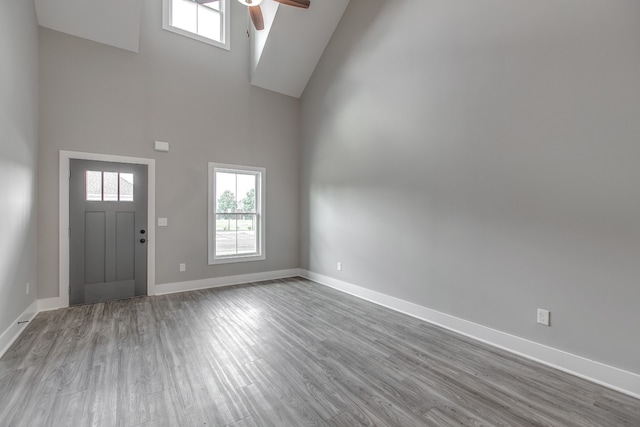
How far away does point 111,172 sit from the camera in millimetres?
4230

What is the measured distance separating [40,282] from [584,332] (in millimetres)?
6003

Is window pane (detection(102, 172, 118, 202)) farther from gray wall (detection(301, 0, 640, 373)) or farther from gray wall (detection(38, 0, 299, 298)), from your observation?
gray wall (detection(301, 0, 640, 373))

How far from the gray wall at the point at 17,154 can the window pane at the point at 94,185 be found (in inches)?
22.0

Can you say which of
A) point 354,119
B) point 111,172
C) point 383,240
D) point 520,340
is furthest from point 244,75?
point 520,340

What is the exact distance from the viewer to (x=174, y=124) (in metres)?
4.68

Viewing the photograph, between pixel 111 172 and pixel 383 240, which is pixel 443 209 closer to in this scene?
pixel 383 240

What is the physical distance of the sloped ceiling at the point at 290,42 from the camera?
4777 mm

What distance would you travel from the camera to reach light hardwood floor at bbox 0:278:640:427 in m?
1.87

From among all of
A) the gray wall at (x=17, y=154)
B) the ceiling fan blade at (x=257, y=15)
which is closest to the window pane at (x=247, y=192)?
the ceiling fan blade at (x=257, y=15)

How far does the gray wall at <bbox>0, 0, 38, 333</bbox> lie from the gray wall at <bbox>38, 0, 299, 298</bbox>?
22cm

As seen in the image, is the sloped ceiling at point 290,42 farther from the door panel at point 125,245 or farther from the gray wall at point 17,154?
the door panel at point 125,245

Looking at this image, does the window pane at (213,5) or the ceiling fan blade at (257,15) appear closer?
the ceiling fan blade at (257,15)

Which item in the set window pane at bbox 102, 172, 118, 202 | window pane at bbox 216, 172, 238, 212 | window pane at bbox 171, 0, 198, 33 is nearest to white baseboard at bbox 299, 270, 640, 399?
window pane at bbox 216, 172, 238, 212

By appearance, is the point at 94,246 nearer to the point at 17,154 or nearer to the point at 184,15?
the point at 17,154
